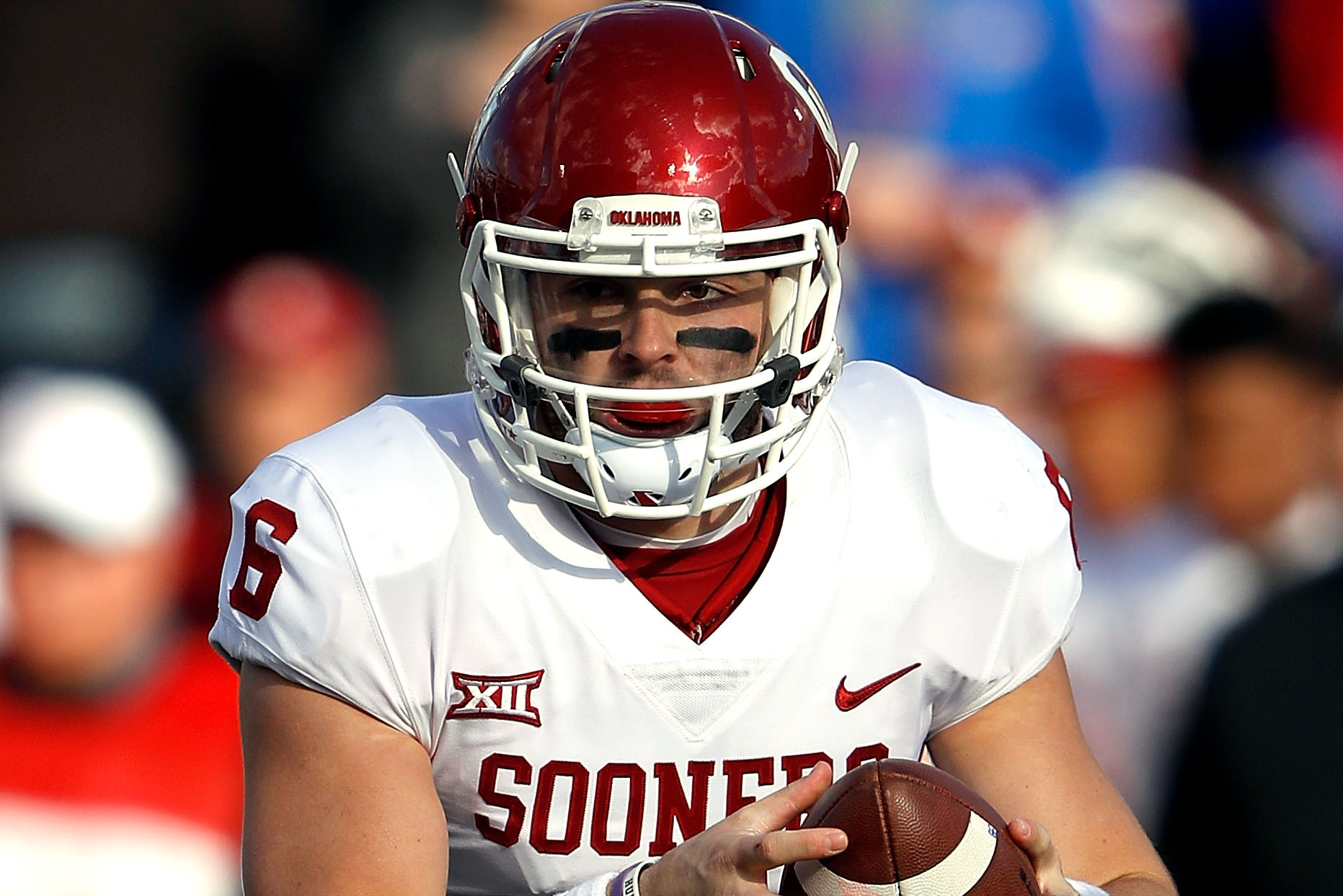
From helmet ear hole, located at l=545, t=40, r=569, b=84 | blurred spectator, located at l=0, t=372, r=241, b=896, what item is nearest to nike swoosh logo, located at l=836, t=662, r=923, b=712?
helmet ear hole, located at l=545, t=40, r=569, b=84

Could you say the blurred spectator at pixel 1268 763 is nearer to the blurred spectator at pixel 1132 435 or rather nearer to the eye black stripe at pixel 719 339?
the blurred spectator at pixel 1132 435

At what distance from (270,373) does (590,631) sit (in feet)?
7.63

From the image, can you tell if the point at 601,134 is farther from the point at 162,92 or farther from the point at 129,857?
the point at 162,92

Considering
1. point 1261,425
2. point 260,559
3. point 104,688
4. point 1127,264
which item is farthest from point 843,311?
point 260,559

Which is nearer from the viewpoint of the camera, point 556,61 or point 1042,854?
point 1042,854

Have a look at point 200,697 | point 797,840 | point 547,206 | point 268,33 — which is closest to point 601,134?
point 547,206

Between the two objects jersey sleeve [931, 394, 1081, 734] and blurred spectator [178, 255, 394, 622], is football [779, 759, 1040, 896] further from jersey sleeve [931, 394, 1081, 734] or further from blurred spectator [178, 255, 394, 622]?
blurred spectator [178, 255, 394, 622]

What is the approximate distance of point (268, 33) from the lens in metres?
4.85

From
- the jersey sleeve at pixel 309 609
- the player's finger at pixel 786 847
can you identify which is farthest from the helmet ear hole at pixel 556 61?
the player's finger at pixel 786 847

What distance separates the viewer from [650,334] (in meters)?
2.22

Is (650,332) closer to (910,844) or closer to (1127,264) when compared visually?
(910,844)

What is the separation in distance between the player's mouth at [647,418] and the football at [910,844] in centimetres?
47

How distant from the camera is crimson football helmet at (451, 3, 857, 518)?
2221mm

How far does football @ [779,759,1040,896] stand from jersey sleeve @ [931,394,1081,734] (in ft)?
1.33
